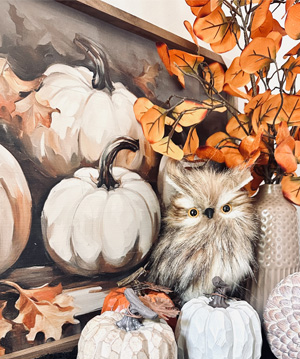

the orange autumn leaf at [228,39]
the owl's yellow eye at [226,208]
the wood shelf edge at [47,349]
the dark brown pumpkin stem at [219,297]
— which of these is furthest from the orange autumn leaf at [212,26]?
the wood shelf edge at [47,349]

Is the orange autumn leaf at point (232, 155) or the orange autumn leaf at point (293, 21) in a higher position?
the orange autumn leaf at point (293, 21)

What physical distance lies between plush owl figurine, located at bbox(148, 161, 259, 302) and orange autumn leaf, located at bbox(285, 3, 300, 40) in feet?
0.82

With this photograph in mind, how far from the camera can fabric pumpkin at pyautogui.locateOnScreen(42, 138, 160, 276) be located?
0.56 meters

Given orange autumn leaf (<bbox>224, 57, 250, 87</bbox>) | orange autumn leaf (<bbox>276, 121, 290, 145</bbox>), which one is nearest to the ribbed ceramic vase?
orange autumn leaf (<bbox>276, 121, 290, 145</bbox>)

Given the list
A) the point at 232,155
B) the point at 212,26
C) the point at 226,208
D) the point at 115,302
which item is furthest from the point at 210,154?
the point at 115,302

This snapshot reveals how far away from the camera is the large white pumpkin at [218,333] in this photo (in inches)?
19.0

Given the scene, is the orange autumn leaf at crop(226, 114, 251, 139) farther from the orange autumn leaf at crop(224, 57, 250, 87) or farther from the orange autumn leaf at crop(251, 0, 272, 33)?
the orange autumn leaf at crop(251, 0, 272, 33)

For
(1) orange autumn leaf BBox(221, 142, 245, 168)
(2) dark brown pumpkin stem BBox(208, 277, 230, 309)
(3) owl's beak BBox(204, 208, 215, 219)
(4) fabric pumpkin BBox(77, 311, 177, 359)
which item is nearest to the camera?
(4) fabric pumpkin BBox(77, 311, 177, 359)

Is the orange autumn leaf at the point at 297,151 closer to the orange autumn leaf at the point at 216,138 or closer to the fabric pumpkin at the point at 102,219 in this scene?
the orange autumn leaf at the point at 216,138

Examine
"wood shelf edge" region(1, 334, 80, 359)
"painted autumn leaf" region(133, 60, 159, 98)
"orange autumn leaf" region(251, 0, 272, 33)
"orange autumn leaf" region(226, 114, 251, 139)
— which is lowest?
"wood shelf edge" region(1, 334, 80, 359)

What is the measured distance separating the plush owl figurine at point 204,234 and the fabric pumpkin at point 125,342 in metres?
0.17

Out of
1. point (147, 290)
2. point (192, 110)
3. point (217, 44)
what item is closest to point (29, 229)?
point (147, 290)

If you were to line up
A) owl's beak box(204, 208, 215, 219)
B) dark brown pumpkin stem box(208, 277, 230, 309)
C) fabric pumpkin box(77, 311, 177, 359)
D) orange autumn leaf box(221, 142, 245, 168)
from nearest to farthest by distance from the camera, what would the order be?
fabric pumpkin box(77, 311, 177, 359) < dark brown pumpkin stem box(208, 277, 230, 309) < owl's beak box(204, 208, 215, 219) < orange autumn leaf box(221, 142, 245, 168)

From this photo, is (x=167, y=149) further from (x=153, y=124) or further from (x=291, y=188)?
(x=291, y=188)
